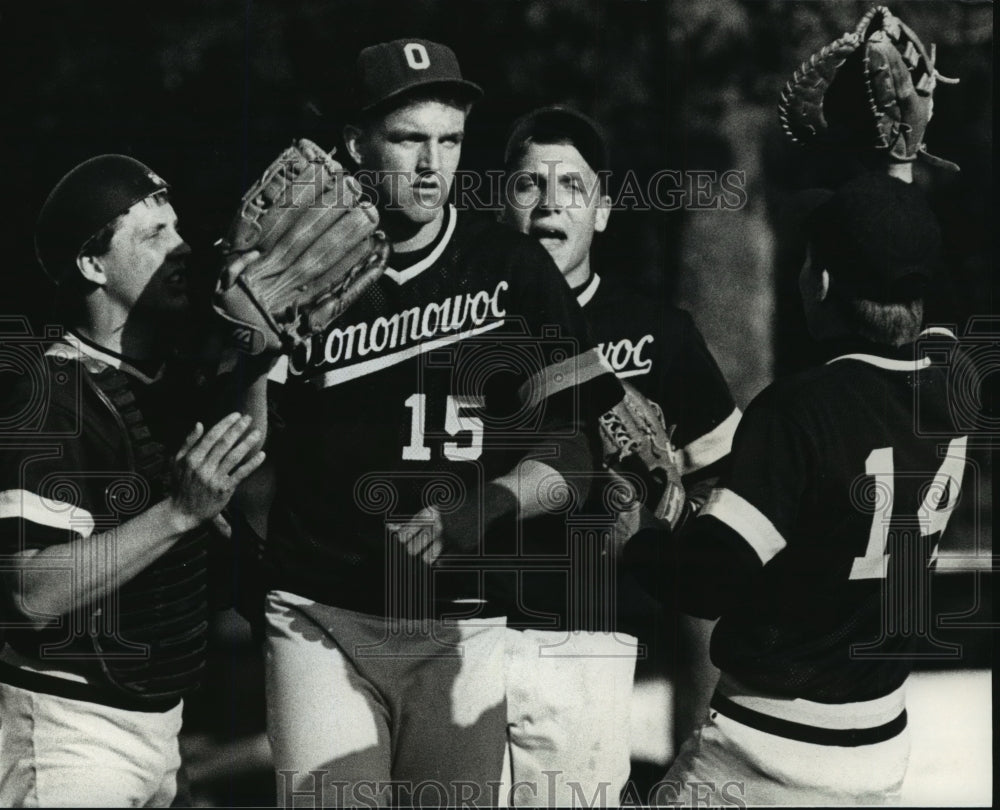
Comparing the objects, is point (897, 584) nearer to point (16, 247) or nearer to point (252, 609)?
point (252, 609)

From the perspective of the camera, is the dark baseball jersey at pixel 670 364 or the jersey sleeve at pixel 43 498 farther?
the dark baseball jersey at pixel 670 364

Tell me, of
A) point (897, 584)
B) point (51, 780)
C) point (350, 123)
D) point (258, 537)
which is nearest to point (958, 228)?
point (897, 584)

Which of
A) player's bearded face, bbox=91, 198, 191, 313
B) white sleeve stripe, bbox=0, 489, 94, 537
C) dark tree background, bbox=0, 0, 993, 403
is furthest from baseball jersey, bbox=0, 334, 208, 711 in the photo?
dark tree background, bbox=0, 0, 993, 403

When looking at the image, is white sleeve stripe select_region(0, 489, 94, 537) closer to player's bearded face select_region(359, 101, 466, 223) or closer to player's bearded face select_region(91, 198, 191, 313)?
player's bearded face select_region(91, 198, 191, 313)

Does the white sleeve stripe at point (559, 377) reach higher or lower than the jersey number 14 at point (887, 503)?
higher

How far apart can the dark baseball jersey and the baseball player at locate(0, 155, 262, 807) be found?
1067 millimetres

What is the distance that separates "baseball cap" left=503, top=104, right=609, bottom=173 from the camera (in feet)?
13.6

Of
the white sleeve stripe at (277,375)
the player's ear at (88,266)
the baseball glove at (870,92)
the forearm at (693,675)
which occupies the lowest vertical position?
the forearm at (693,675)

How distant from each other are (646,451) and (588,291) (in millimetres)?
490

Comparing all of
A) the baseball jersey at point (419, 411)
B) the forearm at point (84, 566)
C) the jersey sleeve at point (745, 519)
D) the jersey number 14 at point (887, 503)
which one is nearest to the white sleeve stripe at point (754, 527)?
the jersey sleeve at point (745, 519)

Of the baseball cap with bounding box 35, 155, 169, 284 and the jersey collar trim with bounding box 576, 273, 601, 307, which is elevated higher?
the baseball cap with bounding box 35, 155, 169, 284

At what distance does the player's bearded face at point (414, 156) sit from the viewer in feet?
13.5

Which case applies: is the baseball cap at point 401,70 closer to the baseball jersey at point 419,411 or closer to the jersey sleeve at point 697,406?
the baseball jersey at point 419,411

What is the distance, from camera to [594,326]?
4168 mm
